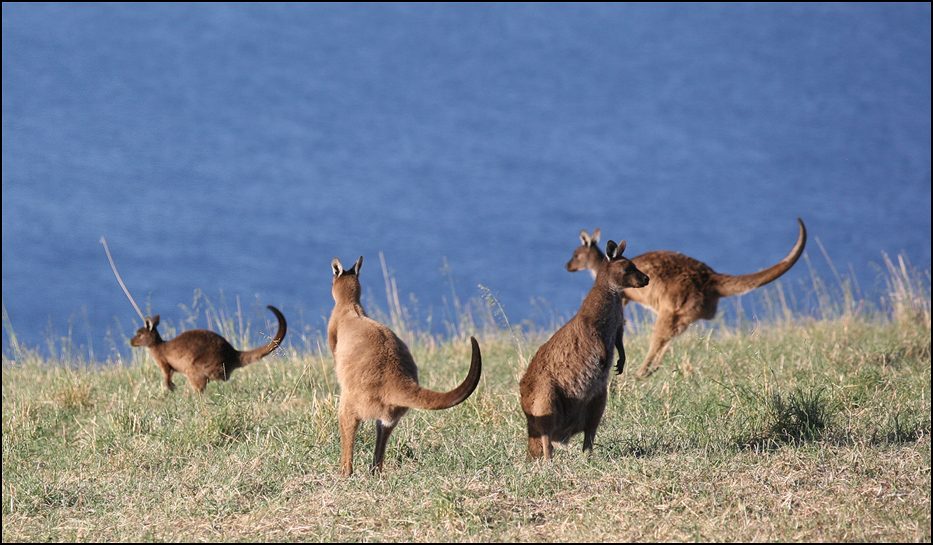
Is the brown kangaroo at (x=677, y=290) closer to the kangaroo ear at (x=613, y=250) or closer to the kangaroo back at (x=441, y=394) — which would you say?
the kangaroo ear at (x=613, y=250)

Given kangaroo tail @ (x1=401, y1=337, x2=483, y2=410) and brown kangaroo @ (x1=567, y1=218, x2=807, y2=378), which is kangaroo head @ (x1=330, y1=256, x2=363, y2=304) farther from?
brown kangaroo @ (x1=567, y1=218, x2=807, y2=378)

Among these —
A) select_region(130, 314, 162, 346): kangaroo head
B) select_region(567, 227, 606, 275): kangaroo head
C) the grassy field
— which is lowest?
the grassy field

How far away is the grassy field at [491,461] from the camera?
13.5ft

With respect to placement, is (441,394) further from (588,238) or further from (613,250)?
(588,238)

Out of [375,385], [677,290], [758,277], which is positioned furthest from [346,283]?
[758,277]

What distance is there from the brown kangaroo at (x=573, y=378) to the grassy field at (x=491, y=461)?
19cm

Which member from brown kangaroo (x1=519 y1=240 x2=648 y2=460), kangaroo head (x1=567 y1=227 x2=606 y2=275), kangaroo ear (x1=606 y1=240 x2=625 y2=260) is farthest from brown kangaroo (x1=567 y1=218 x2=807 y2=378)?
brown kangaroo (x1=519 y1=240 x2=648 y2=460)

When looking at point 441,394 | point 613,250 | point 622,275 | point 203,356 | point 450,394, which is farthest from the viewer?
point 203,356

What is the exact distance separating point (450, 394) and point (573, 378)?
0.87 metres

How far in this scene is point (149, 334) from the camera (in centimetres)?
820

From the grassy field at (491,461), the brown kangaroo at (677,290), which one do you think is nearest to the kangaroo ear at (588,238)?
the brown kangaroo at (677,290)

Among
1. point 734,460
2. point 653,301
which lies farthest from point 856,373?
point 734,460

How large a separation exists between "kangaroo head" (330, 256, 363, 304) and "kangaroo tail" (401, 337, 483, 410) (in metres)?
→ 1.21

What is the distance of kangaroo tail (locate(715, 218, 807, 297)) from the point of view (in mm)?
7222
